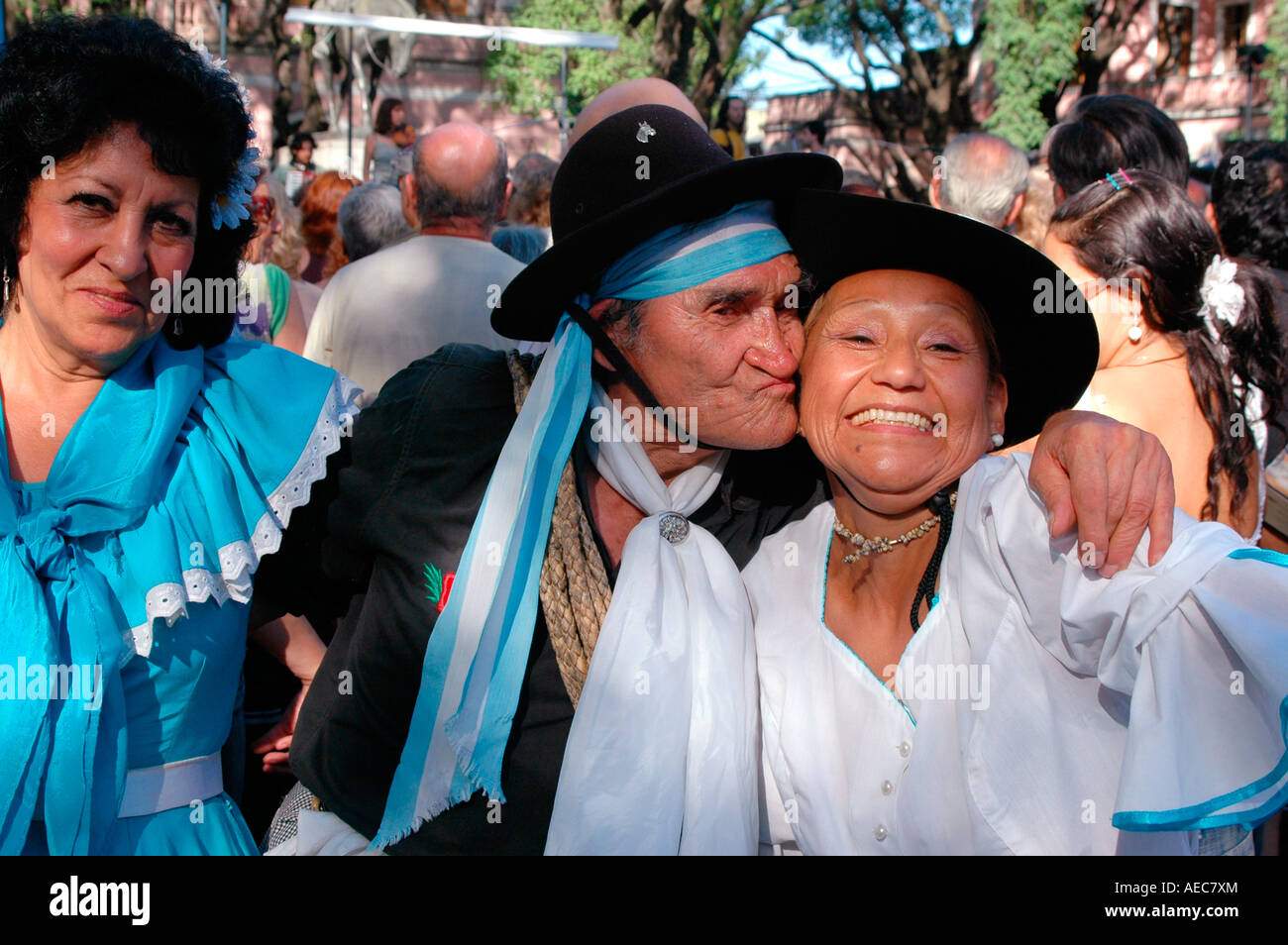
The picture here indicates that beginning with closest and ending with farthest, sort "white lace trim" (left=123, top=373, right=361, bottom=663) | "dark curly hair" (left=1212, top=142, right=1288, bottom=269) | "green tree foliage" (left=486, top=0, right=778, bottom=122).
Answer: "white lace trim" (left=123, top=373, right=361, bottom=663)
"dark curly hair" (left=1212, top=142, right=1288, bottom=269)
"green tree foliage" (left=486, top=0, right=778, bottom=122)

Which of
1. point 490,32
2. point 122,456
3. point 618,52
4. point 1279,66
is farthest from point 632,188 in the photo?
point 1279,66

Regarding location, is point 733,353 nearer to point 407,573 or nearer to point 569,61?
point 407,573

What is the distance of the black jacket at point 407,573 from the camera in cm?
217

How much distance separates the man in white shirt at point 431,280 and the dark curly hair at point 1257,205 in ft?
9.50

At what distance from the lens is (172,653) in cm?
206

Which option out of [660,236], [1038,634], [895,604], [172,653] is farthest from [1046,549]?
[172,653]

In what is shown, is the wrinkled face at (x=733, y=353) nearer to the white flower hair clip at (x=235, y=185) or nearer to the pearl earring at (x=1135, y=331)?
the white flower hair clip at (x=235, y=185)

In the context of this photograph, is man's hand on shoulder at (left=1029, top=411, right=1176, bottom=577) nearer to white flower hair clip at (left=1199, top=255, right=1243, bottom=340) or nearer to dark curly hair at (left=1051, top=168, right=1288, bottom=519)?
dark curly hair at (left=1051, top=168, right=1288, bottom=519)

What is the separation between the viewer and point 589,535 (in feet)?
7.41

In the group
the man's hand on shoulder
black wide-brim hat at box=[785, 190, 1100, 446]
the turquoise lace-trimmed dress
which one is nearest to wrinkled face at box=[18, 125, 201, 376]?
the turquoise lace-trimmed dress

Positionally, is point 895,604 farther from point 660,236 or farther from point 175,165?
point 175,165

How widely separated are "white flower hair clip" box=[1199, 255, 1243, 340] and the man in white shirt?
8.38 feet

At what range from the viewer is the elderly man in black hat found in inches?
80.9

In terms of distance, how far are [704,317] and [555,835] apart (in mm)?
1056
